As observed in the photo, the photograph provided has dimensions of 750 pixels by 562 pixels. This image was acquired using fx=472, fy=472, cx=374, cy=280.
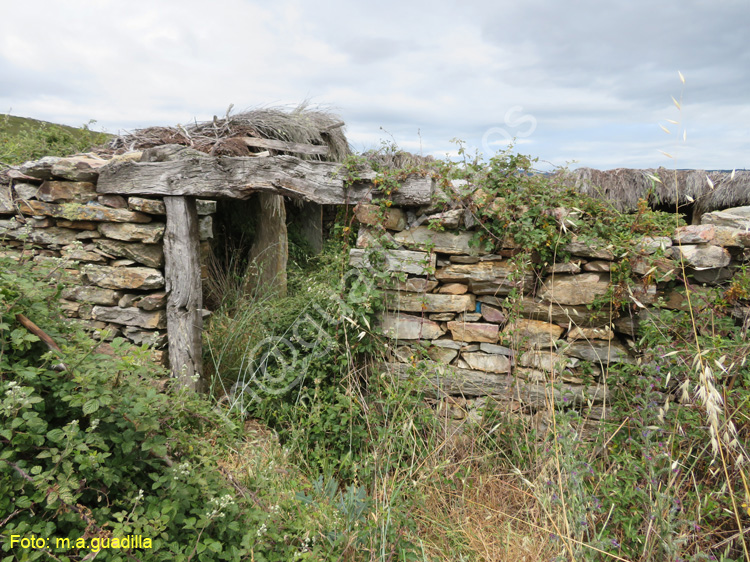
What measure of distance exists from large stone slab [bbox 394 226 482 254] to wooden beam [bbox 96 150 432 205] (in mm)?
265

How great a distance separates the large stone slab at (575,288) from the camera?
3553 millimetres

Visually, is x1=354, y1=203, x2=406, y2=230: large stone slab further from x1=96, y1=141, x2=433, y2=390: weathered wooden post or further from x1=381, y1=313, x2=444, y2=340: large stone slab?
x1=381, y1=313, x2=444, y2=340: large stone slab

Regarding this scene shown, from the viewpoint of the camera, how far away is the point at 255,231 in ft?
21.3

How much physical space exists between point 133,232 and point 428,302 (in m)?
2.73

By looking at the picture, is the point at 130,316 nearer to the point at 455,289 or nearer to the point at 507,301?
the point at 455,289

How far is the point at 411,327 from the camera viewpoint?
12.7 ft

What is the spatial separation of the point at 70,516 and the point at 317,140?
5.65m

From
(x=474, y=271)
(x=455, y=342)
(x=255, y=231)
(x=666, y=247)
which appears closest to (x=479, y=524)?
(x=455, y=342)

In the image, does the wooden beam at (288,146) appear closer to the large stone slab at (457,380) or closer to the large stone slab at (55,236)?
the large stone slab at (55,236)

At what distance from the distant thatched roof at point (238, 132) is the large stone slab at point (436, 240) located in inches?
87.4

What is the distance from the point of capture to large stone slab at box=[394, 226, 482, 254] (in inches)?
149

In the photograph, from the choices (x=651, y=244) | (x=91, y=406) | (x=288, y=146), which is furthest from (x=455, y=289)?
(x=288, y=146)

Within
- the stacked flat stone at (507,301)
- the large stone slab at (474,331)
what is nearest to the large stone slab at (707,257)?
the stacked flat stone at (507,301)

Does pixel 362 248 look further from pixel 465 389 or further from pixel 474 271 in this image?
pixel 465 389
